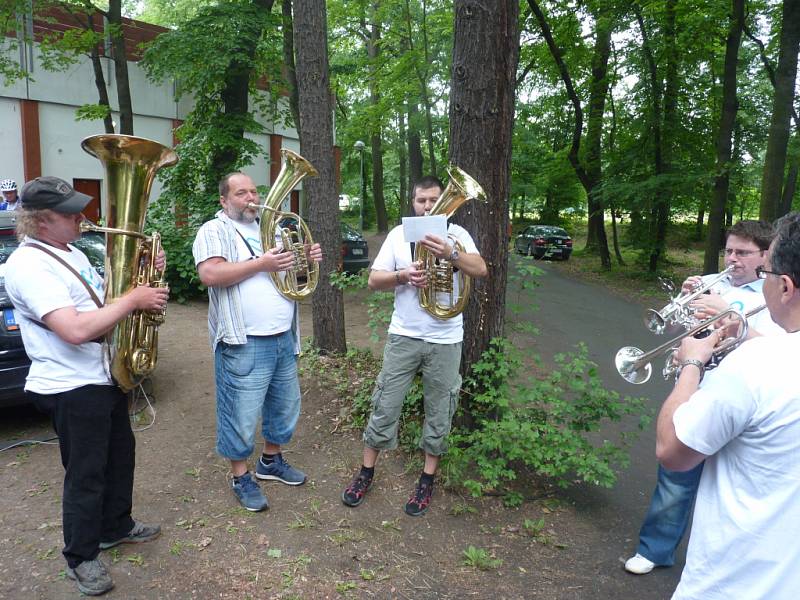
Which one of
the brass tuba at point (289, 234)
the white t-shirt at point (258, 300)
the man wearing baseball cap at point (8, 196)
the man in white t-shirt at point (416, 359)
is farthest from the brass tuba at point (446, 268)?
the man wearing baseball cap at point (8, 196)

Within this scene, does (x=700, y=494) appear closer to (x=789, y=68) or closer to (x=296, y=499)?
(x=296, y=499)

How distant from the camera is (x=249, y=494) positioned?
3.71 m

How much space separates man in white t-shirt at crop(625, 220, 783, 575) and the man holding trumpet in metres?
1.48

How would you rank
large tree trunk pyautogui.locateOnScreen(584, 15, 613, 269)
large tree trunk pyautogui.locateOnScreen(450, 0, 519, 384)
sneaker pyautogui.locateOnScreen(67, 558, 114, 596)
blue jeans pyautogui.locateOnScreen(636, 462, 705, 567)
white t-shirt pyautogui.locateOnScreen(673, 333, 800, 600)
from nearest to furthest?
white t-shirt pyautogui.locateOnScreen(673, 333, 800, 600) < sneaker pyautogui.locateOnScreen(67, 558, 114, 596) < blue jeans pyautogui.locateOnScreen(636, 462, 705, 567) < large tree trunk pyautogui.locateOnScreen(450, 0, 519, 384) < large tree trunk pyautogui.locateOnScreen(584, 15, 613, 269)

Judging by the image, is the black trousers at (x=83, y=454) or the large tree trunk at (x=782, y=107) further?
the large tree trunk at (x=782, y=107)

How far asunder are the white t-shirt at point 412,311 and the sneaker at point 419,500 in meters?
0.96

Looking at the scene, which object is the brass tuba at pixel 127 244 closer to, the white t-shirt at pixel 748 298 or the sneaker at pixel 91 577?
the sneaker at pixel 91 577

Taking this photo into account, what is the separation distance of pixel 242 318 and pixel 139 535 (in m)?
1.36

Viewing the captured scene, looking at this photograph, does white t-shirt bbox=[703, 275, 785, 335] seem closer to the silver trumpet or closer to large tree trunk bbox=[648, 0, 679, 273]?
the silver trumpet

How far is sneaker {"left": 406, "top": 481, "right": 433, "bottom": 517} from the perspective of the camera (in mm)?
3682

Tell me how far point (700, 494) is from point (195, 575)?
8.35 feet

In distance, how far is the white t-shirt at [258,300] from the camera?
3.50 meters

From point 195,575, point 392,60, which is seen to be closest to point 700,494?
point 195,575

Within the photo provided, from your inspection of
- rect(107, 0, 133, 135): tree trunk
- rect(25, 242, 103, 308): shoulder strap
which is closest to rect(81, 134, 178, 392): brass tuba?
rect(25, 242, 103, 308): shoulder strap
